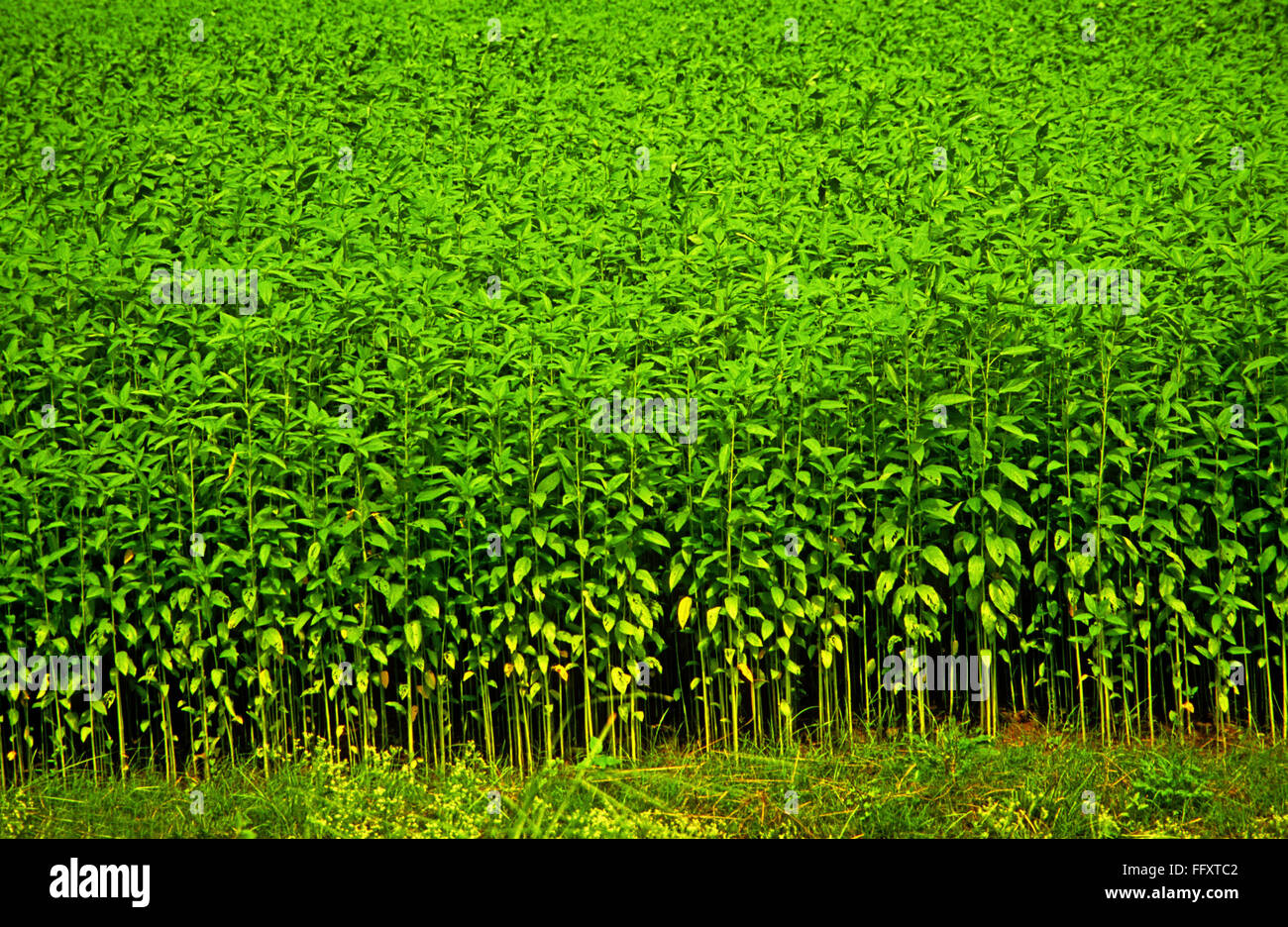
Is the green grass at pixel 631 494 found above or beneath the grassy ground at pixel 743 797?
above

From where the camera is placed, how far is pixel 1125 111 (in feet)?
28.2

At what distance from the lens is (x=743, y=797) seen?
13.8ft

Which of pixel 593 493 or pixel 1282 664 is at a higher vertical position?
pixel 593 493

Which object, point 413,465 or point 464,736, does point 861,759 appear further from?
point 413,465

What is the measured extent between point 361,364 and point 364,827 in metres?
1.82

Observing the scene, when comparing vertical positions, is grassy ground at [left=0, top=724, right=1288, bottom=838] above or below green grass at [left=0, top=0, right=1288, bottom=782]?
below

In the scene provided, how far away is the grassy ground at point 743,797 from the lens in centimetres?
405

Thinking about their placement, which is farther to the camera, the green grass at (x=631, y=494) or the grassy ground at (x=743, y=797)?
the green grass at (x=631, y=494)

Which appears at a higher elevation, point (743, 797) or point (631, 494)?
point (631, 494)

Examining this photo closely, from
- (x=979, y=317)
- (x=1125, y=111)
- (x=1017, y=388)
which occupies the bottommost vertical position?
(x=1017, y=388)

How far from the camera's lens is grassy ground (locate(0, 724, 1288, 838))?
13.3ft

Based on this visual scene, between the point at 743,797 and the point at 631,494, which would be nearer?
the point at 743,797
